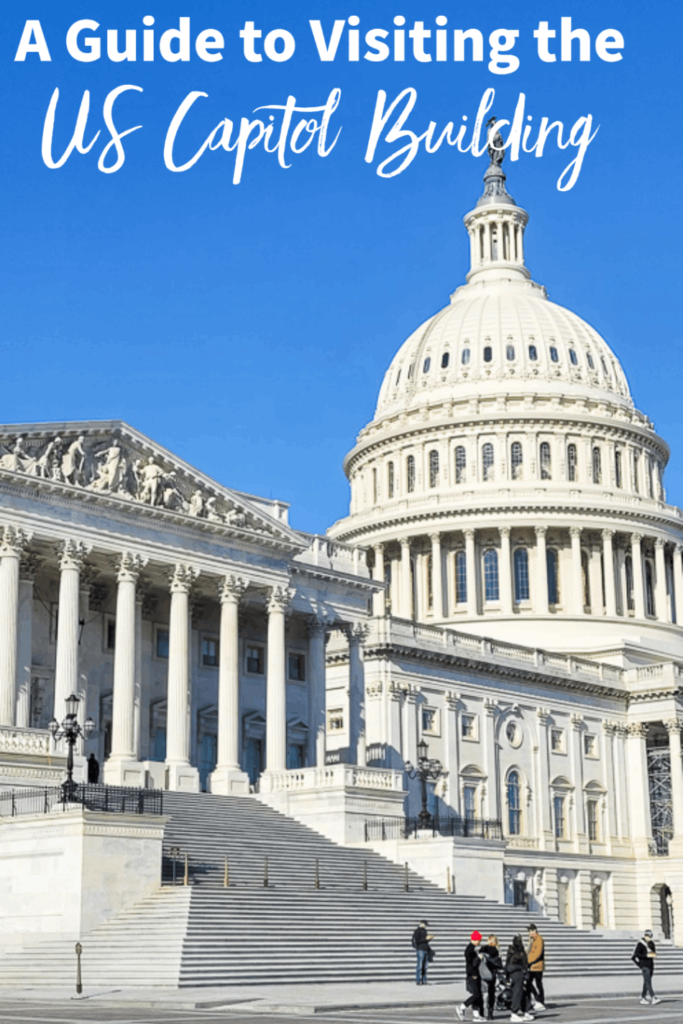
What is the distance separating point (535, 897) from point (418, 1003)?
49898 millimetres

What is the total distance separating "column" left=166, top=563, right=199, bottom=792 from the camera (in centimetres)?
6109

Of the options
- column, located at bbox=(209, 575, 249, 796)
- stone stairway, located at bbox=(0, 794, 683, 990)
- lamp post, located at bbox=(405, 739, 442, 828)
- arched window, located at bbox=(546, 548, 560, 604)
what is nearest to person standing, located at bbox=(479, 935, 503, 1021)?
stone stairway, located at bbox=(0, 794, 683, 990)

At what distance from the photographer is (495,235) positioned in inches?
5404

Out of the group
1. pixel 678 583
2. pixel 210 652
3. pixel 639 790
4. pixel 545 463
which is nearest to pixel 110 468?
pixel 210 652

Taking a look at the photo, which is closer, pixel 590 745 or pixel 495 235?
pixel 590 745

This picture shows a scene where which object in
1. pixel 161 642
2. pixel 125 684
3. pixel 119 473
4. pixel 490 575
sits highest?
pixel 490 575

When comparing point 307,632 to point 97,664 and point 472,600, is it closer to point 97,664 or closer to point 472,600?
point 97,664

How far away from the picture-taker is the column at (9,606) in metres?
56.7

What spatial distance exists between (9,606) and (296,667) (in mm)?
20723

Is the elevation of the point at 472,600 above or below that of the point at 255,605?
above

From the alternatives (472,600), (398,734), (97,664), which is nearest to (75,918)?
(97,664)

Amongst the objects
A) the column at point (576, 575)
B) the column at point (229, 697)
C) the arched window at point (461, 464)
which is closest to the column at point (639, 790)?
the column at point (576, 575)

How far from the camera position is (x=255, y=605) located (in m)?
69.9

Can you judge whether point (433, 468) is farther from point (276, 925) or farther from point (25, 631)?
point (276, 925)
